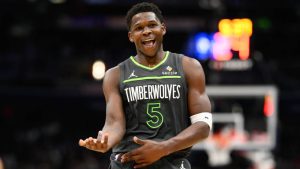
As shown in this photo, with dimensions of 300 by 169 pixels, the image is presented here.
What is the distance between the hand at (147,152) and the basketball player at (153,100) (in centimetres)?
17

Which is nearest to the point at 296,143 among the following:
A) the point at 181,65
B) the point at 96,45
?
the point at 96,45

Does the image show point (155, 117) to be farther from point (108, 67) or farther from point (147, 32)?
point (108, 67)

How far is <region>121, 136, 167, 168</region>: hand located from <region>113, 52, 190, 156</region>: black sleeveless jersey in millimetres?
262

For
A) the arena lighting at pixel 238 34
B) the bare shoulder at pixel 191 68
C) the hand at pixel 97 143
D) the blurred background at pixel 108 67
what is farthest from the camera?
the blurred background at pixel 108 67

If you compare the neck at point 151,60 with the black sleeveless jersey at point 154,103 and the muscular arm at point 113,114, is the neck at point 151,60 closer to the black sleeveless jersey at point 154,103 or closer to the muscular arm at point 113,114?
the black sleeveless jersey at point 154,103

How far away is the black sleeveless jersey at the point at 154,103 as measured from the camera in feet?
17.1

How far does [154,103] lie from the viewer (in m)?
5.23

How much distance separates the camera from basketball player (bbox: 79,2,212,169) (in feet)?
17.1

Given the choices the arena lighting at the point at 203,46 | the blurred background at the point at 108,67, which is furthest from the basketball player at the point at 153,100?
the arena lighting at the point at 203,46

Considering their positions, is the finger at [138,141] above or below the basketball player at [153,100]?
below

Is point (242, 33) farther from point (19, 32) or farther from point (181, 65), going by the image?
point (181, 65)

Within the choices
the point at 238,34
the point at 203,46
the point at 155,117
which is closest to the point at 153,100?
the point at 155,117

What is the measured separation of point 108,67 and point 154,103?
13779mm

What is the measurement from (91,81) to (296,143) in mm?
7106
